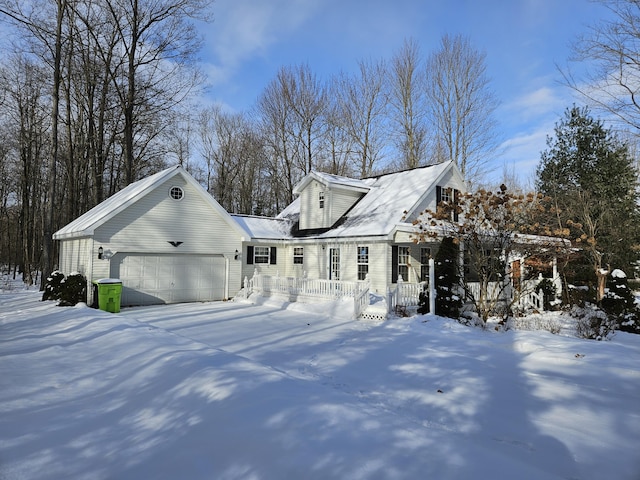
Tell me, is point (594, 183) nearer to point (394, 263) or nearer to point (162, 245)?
point (394, 263)

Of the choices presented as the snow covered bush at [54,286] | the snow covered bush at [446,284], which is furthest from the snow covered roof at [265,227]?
the snow covered bush at [446,284]

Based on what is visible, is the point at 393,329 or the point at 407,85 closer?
the point at 393,329

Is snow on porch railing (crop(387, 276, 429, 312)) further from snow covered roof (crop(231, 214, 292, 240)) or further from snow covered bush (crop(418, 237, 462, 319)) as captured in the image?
snow covered roof (crop(231, 214, 292, 240))

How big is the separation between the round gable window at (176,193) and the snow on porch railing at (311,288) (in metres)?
4.44

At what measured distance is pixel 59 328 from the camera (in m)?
10.3

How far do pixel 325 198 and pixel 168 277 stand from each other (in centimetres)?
758

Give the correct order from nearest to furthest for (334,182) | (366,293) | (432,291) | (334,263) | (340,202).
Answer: (432,291)
(366,293)
(334,263)
(334,182)
(340,202)

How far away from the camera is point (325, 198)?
1828 cm

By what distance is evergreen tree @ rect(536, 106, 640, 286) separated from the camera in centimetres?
1980

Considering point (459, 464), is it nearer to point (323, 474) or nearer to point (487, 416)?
point (323, 474)

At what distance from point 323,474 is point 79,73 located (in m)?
27.0

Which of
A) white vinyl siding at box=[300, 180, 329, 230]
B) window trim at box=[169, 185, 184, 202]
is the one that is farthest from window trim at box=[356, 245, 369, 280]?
window trim at box=[169, 185, 184, 202]

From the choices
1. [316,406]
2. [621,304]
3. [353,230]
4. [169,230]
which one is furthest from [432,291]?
[169,230]

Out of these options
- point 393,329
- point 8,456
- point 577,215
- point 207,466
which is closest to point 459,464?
point 207,466
